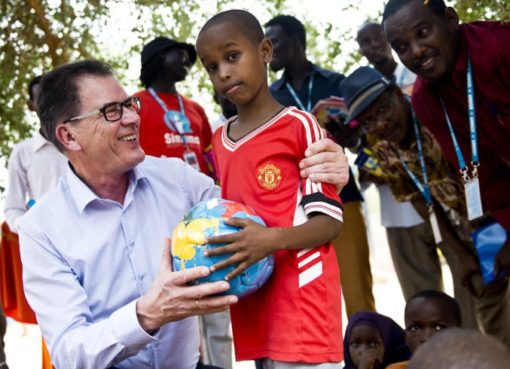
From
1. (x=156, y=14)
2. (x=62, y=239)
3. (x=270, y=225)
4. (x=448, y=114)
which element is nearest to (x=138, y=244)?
(x=62, y=239)

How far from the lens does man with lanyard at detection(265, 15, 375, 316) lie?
634cm

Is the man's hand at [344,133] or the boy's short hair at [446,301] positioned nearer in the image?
the boy's short hair at [446,301]

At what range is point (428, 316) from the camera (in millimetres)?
5047

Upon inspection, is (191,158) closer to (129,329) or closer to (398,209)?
(398,209)

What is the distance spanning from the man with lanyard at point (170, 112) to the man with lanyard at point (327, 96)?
664 millimetres

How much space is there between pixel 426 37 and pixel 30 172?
11.5ft

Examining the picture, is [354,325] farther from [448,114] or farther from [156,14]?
[156,14]

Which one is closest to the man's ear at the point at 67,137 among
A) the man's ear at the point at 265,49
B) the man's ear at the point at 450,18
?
the man's ear at the point at 265,49

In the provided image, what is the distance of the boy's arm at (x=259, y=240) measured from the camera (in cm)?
325

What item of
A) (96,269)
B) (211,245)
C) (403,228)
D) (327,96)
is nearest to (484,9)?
(327,96)

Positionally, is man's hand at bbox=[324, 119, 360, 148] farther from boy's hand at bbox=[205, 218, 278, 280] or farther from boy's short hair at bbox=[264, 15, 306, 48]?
boy's hand at bbox=[205, 218, 278, 280]

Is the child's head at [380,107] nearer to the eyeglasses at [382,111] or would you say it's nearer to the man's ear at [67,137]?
the eyeglasses at [382,111]

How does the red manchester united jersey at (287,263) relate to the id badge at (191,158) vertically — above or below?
below

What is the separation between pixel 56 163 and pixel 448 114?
3213mm
